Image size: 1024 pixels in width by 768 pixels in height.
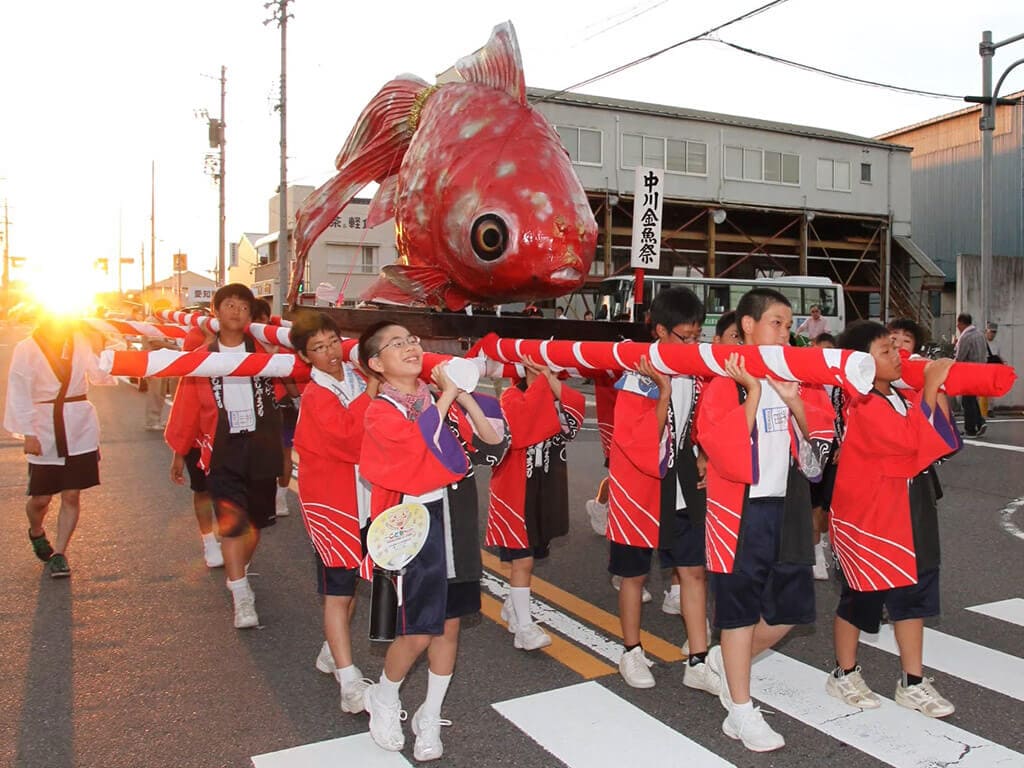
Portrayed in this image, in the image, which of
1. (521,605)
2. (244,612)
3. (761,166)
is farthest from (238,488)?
(761,166)

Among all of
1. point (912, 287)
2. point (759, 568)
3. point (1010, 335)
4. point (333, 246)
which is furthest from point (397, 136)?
point (333, 246)

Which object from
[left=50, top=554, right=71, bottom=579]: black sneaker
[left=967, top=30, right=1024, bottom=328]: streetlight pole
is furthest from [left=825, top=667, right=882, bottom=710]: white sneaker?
[left=967, top=30, right=1024, bottom=328]: streetlight pole

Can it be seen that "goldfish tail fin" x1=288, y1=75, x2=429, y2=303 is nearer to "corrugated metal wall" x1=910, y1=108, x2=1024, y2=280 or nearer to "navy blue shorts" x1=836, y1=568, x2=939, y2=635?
"navy blue shorts" x1=836, y1=568, x2=939, y2=635

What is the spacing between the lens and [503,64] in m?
4.97

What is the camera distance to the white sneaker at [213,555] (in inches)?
209

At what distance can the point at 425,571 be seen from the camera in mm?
2895

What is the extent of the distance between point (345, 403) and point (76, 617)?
6.87 feet

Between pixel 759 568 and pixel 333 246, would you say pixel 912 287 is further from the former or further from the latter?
pixel 759 568

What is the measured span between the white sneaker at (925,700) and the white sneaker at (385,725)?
6.20 ft

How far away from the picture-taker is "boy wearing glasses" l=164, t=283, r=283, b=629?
4.32 metres

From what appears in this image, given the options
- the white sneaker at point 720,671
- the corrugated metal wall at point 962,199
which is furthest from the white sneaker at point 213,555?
the corrugated metal wall at point 962,199

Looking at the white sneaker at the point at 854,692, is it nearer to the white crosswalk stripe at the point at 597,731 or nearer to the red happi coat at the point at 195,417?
the white crosswalk stripe at the point at 597,731

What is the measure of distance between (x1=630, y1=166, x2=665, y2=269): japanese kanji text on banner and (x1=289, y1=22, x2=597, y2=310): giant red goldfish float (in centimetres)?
497

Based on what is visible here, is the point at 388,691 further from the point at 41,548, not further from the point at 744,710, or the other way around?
the point at 41,548
